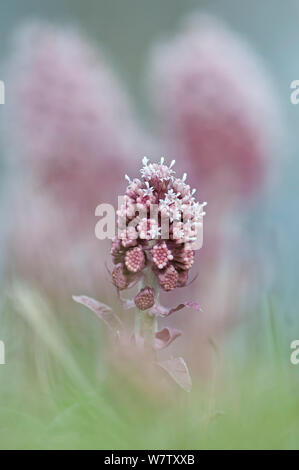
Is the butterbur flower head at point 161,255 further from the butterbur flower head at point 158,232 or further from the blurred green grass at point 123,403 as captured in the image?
the blurred green grass at point 123,403

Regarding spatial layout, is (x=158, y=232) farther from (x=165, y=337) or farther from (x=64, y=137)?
(x=64, y=137)

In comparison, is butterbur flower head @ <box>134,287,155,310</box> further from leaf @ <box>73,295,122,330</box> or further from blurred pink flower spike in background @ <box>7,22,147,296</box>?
blurred pink flower spike in background @ <box>7,22,147,296</box>

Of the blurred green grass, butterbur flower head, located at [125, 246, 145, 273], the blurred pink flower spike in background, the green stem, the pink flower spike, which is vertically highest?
the blurred pink flower spike in background

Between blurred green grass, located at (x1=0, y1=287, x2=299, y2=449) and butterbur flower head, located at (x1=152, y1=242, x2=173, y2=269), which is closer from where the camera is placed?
blurred green grass, located at (x1=0, y1=287, x2=299, y2=449)

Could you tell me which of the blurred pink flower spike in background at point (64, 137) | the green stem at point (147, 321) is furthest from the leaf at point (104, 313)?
the blurred pink flower spike in background at point (64, 137)

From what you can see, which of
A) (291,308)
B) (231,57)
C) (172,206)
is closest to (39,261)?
(172,206)

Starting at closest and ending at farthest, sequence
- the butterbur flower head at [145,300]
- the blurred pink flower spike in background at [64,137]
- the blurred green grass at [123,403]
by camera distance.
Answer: the blurred green grass at [123,403]
the butterbur flower head at [145,300]
the blurred pink flower spike in background at [64,137]

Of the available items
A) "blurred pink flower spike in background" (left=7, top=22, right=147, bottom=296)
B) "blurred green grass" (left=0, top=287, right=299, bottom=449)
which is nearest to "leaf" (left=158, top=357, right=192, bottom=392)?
"blurred green grass" (left=0, top=287, right=299, bottom=449)

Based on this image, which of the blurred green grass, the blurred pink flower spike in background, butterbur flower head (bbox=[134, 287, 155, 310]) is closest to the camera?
the blurred green grass
